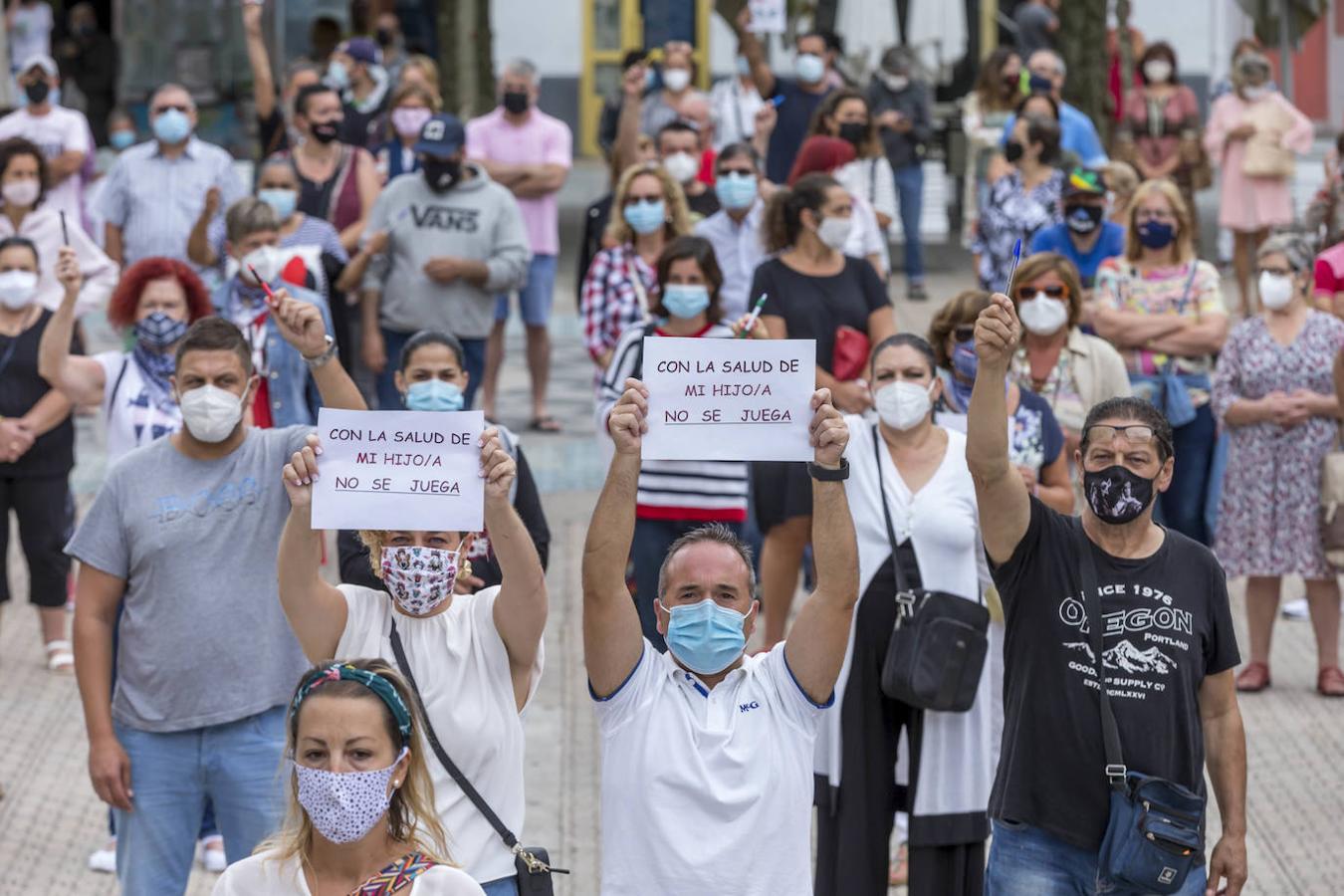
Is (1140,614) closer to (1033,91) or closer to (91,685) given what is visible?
(91,685)

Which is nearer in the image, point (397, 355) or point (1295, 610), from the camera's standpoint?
point (1295, 610)

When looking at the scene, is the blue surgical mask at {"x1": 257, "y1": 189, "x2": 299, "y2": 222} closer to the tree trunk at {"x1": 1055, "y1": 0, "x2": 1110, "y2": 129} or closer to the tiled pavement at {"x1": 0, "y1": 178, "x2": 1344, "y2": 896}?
the tiled pavement at {"x1": 0, "y1": 178, "x2": 1344, "y2": 896}

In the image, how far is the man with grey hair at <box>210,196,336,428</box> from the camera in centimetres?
888

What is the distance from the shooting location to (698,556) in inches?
198

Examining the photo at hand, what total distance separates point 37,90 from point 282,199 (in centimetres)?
360

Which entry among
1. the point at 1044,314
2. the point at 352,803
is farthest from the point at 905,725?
the point at 352,803

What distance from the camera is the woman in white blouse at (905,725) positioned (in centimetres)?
653

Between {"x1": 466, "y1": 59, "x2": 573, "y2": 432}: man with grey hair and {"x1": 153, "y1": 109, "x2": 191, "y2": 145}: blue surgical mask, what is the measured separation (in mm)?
2016

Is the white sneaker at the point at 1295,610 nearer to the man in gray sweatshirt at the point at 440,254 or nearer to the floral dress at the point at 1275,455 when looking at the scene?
the floral dress at the point at 1275,455

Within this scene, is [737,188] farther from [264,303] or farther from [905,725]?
[905,725]

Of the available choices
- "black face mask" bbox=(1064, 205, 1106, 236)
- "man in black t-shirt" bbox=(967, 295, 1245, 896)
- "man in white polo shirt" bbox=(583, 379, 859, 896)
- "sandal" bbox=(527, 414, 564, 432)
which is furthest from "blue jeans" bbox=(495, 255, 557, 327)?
"man in white polo shirt" bbox=(583, 379, 859, 896)

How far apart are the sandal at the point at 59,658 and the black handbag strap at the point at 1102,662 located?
5681 millimetres

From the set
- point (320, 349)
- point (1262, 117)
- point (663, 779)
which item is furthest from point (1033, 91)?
point (663, 779)

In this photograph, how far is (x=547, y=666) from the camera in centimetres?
991
